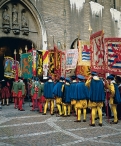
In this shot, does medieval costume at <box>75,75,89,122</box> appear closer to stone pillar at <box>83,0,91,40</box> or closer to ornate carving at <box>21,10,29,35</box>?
ornate carving at <box>21,10,29,35</box>

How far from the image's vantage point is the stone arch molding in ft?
55.3

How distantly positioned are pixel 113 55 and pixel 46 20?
32.8ft

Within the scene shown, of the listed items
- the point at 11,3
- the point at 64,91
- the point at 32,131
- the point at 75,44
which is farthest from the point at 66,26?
the point at 32,131

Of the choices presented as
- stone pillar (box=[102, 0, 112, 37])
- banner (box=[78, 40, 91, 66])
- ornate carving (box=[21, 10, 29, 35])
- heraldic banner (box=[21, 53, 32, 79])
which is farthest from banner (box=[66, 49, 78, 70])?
stone pillar (box=[102, 0, 112, 37])

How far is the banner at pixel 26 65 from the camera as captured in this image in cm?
1386

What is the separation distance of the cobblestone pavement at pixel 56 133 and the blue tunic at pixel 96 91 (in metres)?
0.91

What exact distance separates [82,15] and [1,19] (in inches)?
276

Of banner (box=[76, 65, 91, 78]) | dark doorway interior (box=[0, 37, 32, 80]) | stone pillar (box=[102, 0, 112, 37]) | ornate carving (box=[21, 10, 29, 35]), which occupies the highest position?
stone pillar (box=[102, 0, 112, 37])

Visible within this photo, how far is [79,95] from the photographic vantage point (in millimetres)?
9625

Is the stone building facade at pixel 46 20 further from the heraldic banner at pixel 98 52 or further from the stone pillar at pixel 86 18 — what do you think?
the heraldic banner at pixel 98 52

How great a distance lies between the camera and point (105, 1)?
931 inches

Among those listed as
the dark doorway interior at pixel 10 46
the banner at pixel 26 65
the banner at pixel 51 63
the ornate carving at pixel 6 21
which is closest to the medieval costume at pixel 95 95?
the banner at pixel 51 63

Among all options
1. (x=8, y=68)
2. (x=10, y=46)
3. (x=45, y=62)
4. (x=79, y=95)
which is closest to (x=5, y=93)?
(x=8, y=68)

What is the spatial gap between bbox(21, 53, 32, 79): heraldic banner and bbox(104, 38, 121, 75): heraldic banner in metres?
5.49
